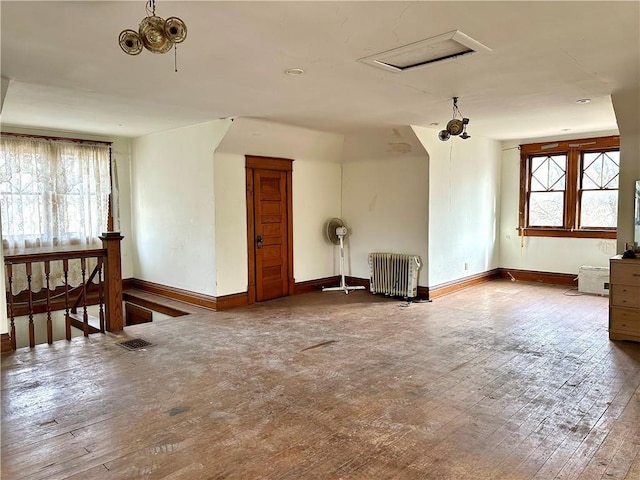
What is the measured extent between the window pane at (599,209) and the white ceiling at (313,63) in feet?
7.00

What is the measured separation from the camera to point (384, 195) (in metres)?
7.11

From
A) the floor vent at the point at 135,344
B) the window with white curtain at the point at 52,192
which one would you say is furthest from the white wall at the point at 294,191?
the window with white curtain at the point at 52,192

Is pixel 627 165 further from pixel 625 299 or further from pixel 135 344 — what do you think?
pixel 135 344

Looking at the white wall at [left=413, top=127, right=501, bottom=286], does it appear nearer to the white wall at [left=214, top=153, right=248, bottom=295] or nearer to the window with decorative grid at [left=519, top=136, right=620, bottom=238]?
the window with decorative grid at [left=519, top=136, right=620, bottom=238]

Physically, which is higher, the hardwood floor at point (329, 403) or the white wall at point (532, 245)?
the white wall at point (532, 245)

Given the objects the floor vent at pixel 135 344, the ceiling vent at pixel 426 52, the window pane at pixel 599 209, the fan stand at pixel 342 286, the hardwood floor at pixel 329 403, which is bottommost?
the hardwood floor at pixel 329 403

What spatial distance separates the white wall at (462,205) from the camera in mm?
6699

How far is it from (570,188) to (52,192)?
8.36 meters

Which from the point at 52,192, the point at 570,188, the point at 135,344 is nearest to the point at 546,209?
the point at 570,188

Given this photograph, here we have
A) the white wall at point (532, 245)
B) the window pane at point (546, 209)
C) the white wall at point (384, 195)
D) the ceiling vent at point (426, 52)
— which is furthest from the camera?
the window pane at point (546, 209)

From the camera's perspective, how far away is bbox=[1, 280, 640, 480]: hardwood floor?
246 centimetres

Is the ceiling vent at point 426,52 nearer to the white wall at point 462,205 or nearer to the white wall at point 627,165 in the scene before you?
the white wall at point 627,165

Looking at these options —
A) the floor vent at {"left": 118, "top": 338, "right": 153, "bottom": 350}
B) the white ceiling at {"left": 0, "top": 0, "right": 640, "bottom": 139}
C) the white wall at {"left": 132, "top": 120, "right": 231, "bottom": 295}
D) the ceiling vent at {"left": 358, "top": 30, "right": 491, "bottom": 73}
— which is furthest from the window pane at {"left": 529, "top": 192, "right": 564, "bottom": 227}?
the floor vent at {"left": 118, "top": 338, "right": 153, "bottom": 350}

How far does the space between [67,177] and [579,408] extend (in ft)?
23.1
